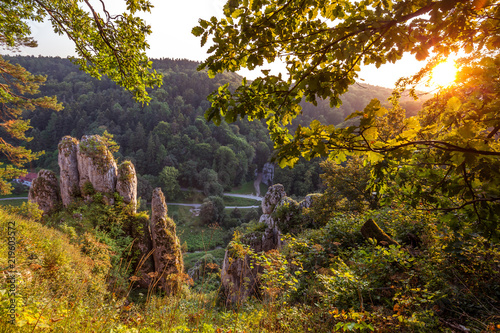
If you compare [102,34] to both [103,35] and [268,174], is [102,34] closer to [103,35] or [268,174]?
[103,35]

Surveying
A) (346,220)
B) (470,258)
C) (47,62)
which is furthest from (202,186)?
(47,62)

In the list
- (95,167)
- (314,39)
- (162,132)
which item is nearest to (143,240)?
(95,167)

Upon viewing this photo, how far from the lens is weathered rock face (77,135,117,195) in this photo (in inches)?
500

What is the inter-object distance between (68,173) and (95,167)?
1.90 metres

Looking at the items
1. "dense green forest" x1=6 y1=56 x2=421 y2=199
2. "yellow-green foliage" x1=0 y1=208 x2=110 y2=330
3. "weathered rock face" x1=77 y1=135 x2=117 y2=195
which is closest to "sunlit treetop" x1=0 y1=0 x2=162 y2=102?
"yellow-green foliage" x1=0 y1=208 x2=110 y2=330

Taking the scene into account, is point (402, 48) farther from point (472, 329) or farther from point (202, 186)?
point (202, 186)

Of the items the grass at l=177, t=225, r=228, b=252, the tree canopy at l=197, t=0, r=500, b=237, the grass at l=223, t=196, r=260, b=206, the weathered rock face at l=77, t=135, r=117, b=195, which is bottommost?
the grass at l=177, t=225, r=228, b=252

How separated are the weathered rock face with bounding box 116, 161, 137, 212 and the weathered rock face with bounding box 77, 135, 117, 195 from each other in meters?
0.41

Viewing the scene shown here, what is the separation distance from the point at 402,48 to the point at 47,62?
409 ft

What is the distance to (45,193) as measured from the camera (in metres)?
12.8

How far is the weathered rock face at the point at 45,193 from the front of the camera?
41.4 ft

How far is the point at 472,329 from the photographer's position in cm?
239

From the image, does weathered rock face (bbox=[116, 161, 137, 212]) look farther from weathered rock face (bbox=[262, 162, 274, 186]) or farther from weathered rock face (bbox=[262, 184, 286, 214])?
weathered rock face (bbox=[262, 162, 274, 186])

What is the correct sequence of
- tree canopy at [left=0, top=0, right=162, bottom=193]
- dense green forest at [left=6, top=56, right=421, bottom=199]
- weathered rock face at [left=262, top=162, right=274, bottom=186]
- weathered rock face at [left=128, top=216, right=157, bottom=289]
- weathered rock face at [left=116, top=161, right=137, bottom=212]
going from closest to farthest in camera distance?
tree canopy at [left=0, top=0, right=162, bottom=193], weathered rock face at [left=128, top=216, right=157, bottom=289], weathered rock face at [left=116, top=161, right=137, bottom=212], dense green forest at [left=6, top=56, right=421, bottom=199], weathered rock face at [left=262, top=162, right=274, bottom=186]
